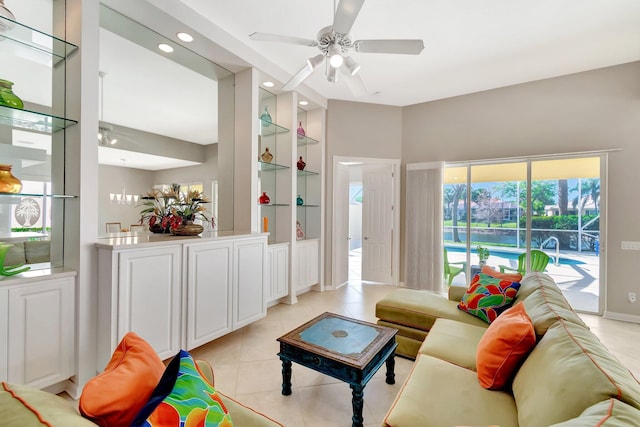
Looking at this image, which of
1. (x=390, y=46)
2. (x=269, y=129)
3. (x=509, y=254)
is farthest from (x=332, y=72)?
(x=509, y=254)

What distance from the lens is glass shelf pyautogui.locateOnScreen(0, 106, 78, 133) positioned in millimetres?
1942

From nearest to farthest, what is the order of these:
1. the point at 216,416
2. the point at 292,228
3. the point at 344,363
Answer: the point at 216,416
the point at 344,363
the point at 292,228

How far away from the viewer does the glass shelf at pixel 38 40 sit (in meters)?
1.94

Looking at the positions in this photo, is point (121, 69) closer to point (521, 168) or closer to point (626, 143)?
point (521, 168)

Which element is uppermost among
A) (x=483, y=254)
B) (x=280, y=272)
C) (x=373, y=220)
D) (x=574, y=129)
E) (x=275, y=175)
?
(x=574, y=129)

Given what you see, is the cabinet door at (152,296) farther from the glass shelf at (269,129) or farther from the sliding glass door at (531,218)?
the sliding glass door at (531,218)

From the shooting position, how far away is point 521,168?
13.9ft

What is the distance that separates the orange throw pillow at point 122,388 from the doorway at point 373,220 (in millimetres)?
3958

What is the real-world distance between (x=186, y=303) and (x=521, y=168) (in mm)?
4814

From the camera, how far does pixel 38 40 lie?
6.79ft

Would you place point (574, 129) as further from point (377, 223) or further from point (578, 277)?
point (377, 223)

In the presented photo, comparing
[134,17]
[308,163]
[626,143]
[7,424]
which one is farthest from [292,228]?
[626,143]

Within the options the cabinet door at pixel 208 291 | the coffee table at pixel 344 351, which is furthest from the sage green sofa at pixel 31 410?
the cabinet door at pixel 208 291

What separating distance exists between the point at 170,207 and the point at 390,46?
2.47 m
